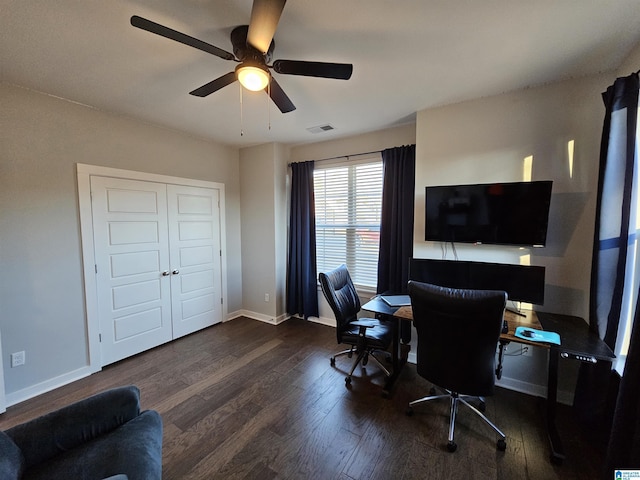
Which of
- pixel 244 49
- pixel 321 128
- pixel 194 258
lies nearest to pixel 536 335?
pixel 244 49

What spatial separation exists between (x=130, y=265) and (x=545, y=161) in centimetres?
424

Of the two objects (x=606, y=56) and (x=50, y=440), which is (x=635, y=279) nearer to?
(x=606, y=56)

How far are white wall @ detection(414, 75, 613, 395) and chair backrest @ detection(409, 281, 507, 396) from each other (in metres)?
1.02

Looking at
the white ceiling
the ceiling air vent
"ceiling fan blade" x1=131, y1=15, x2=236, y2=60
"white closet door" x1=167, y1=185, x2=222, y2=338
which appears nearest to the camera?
"ceiling fan blade" x1=131, y1=15, x2=236, y2=60

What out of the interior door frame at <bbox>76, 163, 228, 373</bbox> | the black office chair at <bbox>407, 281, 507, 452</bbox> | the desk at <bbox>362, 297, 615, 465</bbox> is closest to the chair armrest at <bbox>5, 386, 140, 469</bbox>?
the interior door frame at <bbox>76, 163, 228, 373</bbox>

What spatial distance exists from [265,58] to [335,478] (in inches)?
100

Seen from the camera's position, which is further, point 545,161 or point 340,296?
point 340,296

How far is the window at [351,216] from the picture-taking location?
137 inches

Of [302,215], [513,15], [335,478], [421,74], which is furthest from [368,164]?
[335,478]

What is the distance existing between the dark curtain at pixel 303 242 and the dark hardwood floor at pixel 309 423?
1.03 m

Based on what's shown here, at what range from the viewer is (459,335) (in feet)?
5.58

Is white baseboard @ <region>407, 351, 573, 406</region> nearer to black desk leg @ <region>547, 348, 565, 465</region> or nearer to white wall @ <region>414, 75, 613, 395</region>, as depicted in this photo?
white wall @ <region>414, 75, 613, 395</region>

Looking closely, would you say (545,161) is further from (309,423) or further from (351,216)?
(309,423)

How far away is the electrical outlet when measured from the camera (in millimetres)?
2219
